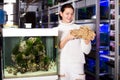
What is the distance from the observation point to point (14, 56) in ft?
7.02

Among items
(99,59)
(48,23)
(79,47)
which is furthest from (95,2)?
(48,23)

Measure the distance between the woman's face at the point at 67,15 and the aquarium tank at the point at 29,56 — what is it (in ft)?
1.17

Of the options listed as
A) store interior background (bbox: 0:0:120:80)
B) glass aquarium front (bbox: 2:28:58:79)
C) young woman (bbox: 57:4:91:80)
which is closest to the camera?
glass aquarium front (bbox: 2:28:58:79)

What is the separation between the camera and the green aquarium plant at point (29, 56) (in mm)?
2166

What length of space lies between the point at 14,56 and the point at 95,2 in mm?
2385

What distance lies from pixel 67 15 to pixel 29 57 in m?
0.63

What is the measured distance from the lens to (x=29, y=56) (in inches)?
86.4

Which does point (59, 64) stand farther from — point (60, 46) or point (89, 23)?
point (89, 23)

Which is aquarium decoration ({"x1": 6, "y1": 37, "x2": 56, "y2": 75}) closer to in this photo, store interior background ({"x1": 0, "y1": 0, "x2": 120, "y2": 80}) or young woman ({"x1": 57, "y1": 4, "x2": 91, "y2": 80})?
young woman ({"x1": 57, "y1": 4, "x2": 91, "y2": 80})

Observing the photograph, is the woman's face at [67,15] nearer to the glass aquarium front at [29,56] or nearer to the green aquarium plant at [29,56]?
the glass aquarium front at [29,56]

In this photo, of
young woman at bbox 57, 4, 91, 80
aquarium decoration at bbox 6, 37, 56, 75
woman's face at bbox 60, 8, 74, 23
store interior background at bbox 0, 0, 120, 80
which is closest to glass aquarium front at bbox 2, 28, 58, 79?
aquarium decoration at bbox 6, 37, 56, 75

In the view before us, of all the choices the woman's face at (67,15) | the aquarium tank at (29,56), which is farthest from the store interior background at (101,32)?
the aquarium tank at (29,56)

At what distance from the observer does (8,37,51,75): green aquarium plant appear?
7.11 ft

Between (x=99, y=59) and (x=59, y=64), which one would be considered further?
(x=99, y=59)
